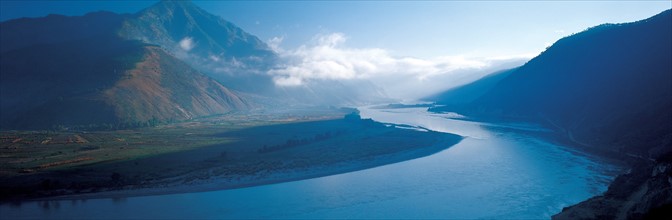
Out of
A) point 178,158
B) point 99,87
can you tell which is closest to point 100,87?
point 99,87

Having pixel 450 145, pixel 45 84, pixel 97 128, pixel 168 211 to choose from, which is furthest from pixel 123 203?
pixel 45 84

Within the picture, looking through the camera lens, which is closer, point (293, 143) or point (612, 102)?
point (293, 143)

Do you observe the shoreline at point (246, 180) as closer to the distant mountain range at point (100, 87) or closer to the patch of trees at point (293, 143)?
the patch of trees at point (293, 143)

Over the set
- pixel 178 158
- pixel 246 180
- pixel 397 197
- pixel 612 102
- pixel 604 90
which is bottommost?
pixel 397 197

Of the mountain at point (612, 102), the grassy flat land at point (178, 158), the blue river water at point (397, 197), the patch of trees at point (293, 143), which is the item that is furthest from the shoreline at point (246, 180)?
the mountain at point (612, 102)

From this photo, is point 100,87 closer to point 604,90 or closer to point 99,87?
point 99,87

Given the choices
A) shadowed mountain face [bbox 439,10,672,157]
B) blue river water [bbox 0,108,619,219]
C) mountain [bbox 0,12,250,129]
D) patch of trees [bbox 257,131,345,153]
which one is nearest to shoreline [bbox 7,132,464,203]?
blue river water [bbox 0,108,619,219]

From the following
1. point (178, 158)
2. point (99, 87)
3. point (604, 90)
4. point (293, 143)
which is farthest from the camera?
point (99, 87)
